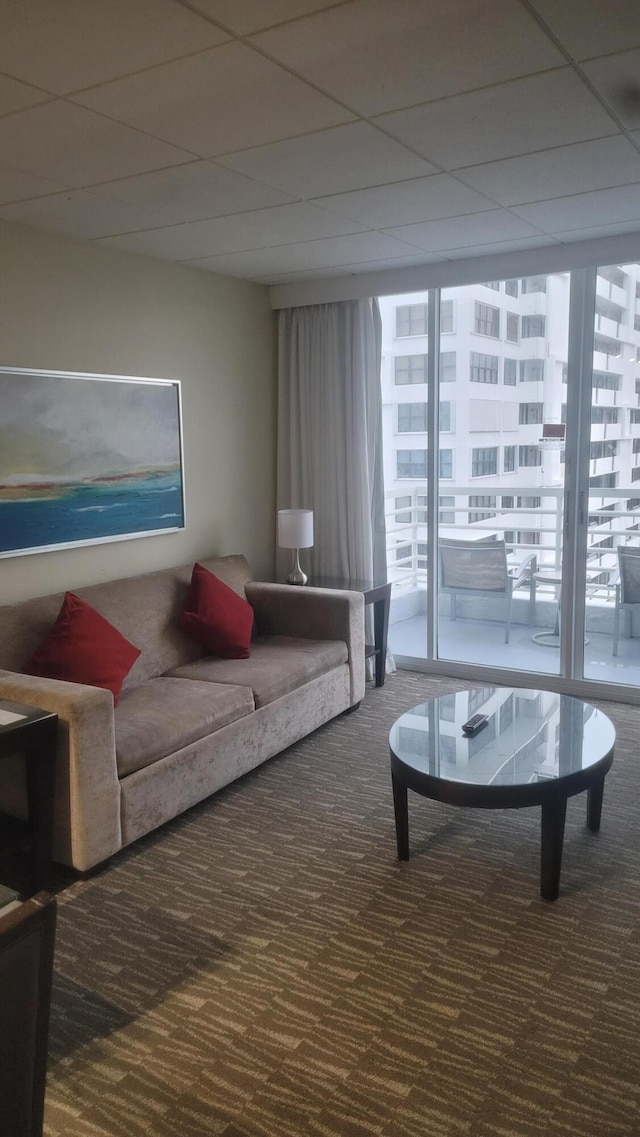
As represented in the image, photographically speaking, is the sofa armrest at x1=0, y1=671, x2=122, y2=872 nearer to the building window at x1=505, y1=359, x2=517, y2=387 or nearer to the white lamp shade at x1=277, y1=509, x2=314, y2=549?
the white lamp shade at x1=277, y1=509, x2=314, y2=549

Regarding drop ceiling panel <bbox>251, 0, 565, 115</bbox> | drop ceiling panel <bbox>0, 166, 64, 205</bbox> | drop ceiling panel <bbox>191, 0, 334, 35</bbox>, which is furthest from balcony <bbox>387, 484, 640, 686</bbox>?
drop ceiling panel <bbox>191, 0, 334, 35</bbox>

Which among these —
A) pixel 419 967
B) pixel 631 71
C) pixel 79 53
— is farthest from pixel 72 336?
pixel 419 967

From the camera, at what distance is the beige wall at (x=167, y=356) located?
362 centimetres

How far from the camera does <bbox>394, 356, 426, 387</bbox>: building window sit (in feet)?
16.9

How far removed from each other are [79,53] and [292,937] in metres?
2.50

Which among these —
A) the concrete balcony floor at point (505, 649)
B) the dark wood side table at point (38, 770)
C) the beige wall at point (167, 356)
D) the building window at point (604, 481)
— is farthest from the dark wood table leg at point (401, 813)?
the building window at point (604, 481)

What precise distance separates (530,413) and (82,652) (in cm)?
294

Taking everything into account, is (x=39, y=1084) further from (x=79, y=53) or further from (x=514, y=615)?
(x=514, y=615)

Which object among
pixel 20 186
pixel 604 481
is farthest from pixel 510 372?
pixel 20 186

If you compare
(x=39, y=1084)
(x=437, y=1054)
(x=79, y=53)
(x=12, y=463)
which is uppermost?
(x=79, y=53)

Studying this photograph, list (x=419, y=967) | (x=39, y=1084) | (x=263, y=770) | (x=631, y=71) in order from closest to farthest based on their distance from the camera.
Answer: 1. (x=39, y=1084)
2. (x=631, y=71)
3. (x=419, y=967)
4. (x=263, y=770)

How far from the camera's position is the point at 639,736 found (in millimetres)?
4047

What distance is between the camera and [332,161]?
2.82m

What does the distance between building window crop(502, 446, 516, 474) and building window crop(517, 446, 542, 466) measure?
0.13 ft
